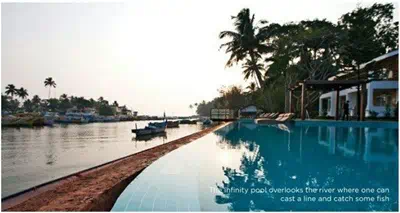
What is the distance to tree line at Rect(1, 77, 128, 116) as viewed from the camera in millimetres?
70938

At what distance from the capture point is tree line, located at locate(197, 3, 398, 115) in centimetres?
2136

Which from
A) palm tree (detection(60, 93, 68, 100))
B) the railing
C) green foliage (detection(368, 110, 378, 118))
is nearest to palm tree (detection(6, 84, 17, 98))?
palm tree (detection(60, 93, 68, 100))

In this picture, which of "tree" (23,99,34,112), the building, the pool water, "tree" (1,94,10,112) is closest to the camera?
the pool water

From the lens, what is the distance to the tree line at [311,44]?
70.1 feet

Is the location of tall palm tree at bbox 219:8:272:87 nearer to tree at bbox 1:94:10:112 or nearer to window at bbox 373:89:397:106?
window at bbox 373:89:397:106

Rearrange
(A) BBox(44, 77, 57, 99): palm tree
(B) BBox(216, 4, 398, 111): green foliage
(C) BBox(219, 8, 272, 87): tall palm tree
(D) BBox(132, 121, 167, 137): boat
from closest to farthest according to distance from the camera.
Result: (B) BBox(216, 4, 398, 111): green foliage, (C) BBox(219, 8, 272, 87): tall palm tree, (D) BBox(132, 121, 167, 137): boat, (A) BBox(44, 77, 57, 99): palm tree

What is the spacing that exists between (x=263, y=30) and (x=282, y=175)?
855 inches

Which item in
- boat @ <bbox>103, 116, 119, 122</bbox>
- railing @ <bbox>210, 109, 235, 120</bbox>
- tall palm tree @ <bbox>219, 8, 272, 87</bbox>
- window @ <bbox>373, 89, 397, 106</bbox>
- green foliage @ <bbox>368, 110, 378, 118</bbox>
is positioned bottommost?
boat @ <bbox>103, 116, 119, 122</bbox>

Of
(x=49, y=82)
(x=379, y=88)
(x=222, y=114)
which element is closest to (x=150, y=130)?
(x=222, y=114)

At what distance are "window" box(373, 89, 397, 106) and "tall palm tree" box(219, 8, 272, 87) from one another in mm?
9484

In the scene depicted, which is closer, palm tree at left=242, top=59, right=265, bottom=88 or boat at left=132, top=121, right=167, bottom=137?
palm tree at left=242, top=59, right=265, bottom=88

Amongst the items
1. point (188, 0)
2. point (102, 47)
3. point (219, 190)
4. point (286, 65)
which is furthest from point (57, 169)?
point (286, 65)

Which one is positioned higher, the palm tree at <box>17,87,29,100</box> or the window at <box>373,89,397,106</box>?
the palm tree at <box>17,87,29,100</box>

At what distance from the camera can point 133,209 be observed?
10.4ft
